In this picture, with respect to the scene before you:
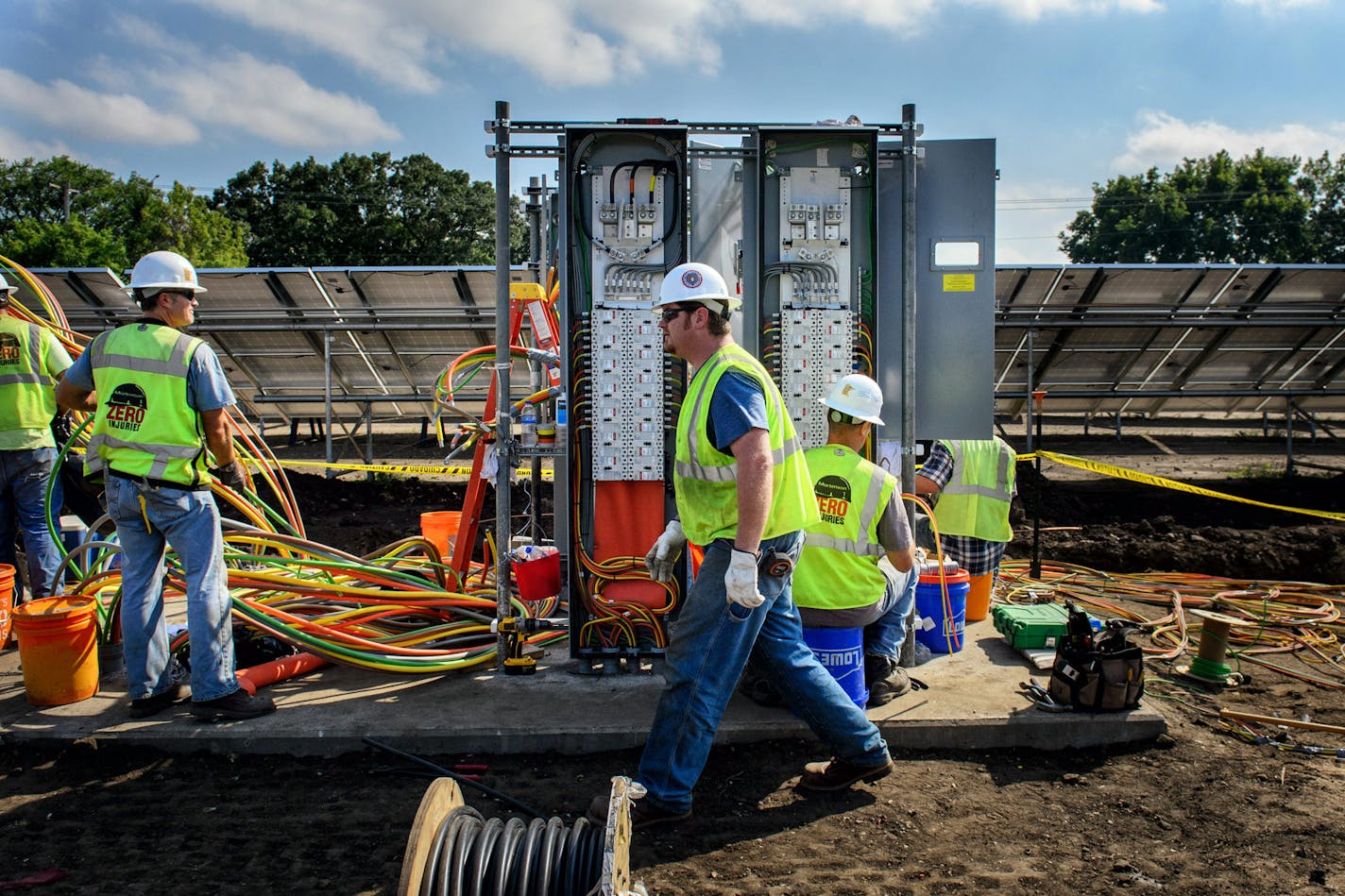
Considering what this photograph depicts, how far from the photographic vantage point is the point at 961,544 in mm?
6199

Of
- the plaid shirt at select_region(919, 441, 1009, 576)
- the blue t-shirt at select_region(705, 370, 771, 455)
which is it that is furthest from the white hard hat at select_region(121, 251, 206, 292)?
the plaid shirt at select_region(919, 441, 1009, 576)

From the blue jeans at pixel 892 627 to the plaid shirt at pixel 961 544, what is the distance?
154 centimetres

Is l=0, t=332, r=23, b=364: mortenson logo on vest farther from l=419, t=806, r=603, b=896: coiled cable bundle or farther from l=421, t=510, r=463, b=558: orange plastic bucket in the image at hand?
l=419, t=806, r=603, b=896: coiled cable bundle

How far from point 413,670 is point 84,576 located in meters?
2.00

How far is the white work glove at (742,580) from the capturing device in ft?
10.9

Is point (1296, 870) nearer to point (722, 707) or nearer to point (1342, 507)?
point (722, 707)

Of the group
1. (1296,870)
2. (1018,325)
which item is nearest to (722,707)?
(1296,870)

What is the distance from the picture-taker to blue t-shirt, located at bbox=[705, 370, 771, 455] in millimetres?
3363

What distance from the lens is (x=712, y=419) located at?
11.3 feet

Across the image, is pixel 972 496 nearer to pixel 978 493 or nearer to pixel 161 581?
pixel 978 493

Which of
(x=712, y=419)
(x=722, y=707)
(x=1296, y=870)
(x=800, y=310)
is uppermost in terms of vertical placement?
(x=800, y=310)

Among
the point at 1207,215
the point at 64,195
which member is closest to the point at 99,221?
the point at 64,195

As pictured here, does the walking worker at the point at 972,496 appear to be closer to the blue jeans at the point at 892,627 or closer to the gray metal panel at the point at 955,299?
the gray metal panel at the point at 955,299

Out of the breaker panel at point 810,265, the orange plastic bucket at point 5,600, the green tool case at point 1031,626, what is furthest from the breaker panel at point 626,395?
the orange plastic bucket at point 5,600
